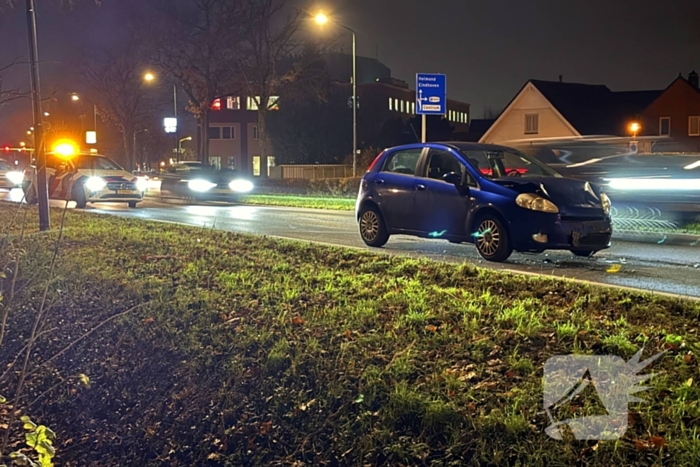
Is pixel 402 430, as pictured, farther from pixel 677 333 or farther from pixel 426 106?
pixel 426 106

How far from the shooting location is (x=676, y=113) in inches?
2002

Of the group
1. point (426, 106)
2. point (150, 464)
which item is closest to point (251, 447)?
point (150, 464)

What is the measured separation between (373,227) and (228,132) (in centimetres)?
7202

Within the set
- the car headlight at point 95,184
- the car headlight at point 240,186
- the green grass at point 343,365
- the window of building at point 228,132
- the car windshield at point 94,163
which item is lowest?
the green grass at point 343,365

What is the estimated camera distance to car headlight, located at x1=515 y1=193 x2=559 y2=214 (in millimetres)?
9703

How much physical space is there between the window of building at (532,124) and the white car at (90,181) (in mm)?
34464

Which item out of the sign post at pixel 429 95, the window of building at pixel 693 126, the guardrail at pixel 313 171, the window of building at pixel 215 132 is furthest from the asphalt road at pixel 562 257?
the window of building at pixel 215 132

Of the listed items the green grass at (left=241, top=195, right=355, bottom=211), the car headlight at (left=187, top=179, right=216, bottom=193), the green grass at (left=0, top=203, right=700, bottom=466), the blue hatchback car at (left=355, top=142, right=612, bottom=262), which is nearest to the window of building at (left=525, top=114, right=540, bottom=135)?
the green grass at (left=241, top=195, right=355, bottom=211)

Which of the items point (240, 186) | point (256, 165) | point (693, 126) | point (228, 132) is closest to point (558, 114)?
point (693, 126)

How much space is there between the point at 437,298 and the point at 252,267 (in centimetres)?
308

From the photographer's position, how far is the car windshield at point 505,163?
10.8 meters

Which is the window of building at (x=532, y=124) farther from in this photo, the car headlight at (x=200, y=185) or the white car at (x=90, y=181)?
the white car at (x=90, y=181)

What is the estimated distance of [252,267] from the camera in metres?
9.49

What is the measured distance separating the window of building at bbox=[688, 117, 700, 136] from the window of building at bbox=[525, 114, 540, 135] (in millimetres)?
9871
